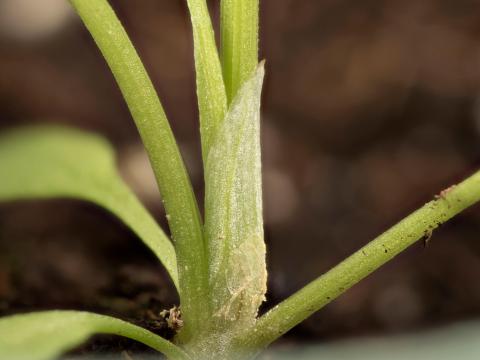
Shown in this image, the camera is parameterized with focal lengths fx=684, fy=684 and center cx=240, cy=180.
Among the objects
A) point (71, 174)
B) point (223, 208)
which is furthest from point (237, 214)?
point (71, 174)

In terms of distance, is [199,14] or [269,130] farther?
[269,130]

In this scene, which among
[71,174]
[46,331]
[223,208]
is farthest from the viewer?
[71,174]

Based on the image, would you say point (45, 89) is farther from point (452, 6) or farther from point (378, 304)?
point (452, 6)

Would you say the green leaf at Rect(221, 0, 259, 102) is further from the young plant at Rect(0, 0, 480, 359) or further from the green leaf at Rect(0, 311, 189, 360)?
the green leaf at Rect(0, 311, 189, 360)

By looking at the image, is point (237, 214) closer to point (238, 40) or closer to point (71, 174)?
point (238, 40)

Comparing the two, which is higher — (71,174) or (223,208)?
(71,174)

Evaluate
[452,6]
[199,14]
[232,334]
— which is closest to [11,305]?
[232,334]

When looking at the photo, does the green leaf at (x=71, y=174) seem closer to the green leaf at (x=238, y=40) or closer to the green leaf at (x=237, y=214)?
the green leaf at (x=237, y=214)
